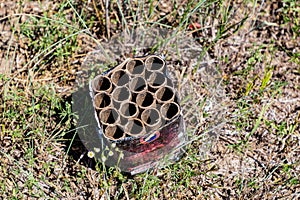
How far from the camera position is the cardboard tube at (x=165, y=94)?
2.15 metres

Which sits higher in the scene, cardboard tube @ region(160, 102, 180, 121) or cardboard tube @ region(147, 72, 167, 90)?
cardboard tube @ region(147, 72, 167, 90)

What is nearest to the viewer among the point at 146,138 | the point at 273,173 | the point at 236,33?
the point at 146,138

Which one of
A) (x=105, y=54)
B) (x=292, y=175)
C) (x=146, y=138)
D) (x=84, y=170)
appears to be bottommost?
(x=292, y=175)

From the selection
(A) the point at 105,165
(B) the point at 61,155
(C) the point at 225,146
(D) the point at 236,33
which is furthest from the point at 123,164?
(D) the point at 236,33

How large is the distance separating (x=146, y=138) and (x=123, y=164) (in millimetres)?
216

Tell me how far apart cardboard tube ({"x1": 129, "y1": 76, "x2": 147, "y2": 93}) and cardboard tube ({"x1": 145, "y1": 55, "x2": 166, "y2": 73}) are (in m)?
→ 0.06

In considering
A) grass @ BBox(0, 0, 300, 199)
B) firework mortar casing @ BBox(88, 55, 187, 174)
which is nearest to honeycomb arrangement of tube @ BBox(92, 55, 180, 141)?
firework mortar casing @ BBox(88, 55, 187, 174)

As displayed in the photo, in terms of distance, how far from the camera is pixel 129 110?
2.19 metres

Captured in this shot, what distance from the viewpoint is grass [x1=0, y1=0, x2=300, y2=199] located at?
2342mm

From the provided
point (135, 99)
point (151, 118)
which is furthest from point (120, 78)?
point (151, 118)

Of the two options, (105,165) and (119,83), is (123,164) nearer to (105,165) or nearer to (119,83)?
(105,165)

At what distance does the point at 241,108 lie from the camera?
249cm

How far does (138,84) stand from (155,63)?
0.11 metres

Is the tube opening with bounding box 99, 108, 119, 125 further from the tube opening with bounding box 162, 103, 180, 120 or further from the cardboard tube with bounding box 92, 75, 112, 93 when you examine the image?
the tube opening with bounding box 162, 103, 180, 120
